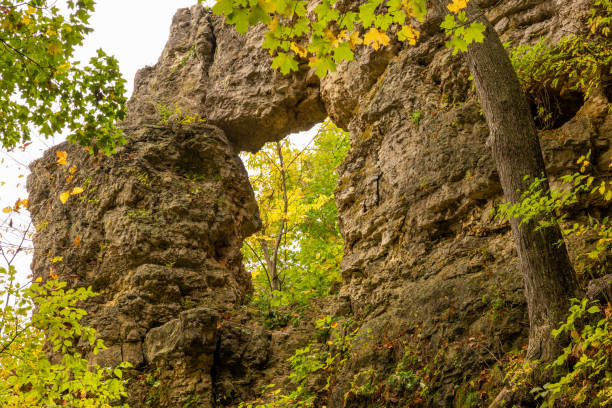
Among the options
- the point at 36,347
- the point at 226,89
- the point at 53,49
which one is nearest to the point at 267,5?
the point at 53,49

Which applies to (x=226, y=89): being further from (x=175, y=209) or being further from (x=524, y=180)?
(x=524, y=180)

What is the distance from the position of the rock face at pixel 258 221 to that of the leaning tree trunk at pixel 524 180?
2.27 feet

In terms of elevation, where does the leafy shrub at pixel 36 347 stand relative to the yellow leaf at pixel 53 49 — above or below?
below

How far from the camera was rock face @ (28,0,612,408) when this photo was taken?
18.5ft

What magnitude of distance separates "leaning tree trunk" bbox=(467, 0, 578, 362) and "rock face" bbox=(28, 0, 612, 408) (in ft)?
2.27

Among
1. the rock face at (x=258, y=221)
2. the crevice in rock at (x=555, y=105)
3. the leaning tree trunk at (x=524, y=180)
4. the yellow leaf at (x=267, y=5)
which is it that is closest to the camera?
the yellow leaf at (x=267, y=5)

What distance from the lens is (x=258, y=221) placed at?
37.5ft

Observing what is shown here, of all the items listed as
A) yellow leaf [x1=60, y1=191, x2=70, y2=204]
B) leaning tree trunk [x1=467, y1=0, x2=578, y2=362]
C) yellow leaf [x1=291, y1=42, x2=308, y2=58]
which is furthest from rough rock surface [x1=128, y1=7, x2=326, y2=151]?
yellow leaf [x1=291, y1=42, x2=308, y2=58]

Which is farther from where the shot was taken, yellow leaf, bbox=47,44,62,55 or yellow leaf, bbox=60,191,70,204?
yellow leaf, bbox=60,191,70,204

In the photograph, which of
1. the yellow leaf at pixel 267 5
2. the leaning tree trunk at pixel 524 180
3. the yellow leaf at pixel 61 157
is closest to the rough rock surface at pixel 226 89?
the yellow leaf at pixel 61 157

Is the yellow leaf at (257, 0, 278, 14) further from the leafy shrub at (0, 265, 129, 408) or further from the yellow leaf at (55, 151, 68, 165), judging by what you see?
the yellow leaf at (55, 151, 68, 165)

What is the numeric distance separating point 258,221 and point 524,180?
8.00m

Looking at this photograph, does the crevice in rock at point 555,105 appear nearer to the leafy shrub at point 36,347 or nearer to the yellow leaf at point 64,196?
the leafy shrub at point 36,347

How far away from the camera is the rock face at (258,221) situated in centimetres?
565
